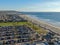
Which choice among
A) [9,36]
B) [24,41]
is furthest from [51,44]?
[9,36]

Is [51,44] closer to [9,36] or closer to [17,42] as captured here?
[17,42]

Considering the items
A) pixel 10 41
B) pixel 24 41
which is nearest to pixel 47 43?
pixel 24 41

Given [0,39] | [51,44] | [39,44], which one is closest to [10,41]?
[0,39]

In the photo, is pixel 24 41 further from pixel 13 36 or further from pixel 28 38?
pixel 13 36

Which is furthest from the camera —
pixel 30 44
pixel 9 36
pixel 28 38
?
pixel 9 36

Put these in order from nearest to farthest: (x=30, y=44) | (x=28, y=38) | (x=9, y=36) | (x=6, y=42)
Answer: (x=30, y=44)
(x=6, y=42)
(x=28, y=38)
(x=9, y=36)

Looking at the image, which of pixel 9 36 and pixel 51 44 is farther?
pixel 9 36

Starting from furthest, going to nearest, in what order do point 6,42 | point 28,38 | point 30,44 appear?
1. point 28,38
2. point 6,42
3. point 30,44

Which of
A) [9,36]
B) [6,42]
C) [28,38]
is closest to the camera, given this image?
[6,42]

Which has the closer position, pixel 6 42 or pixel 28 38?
pixel 6 42
